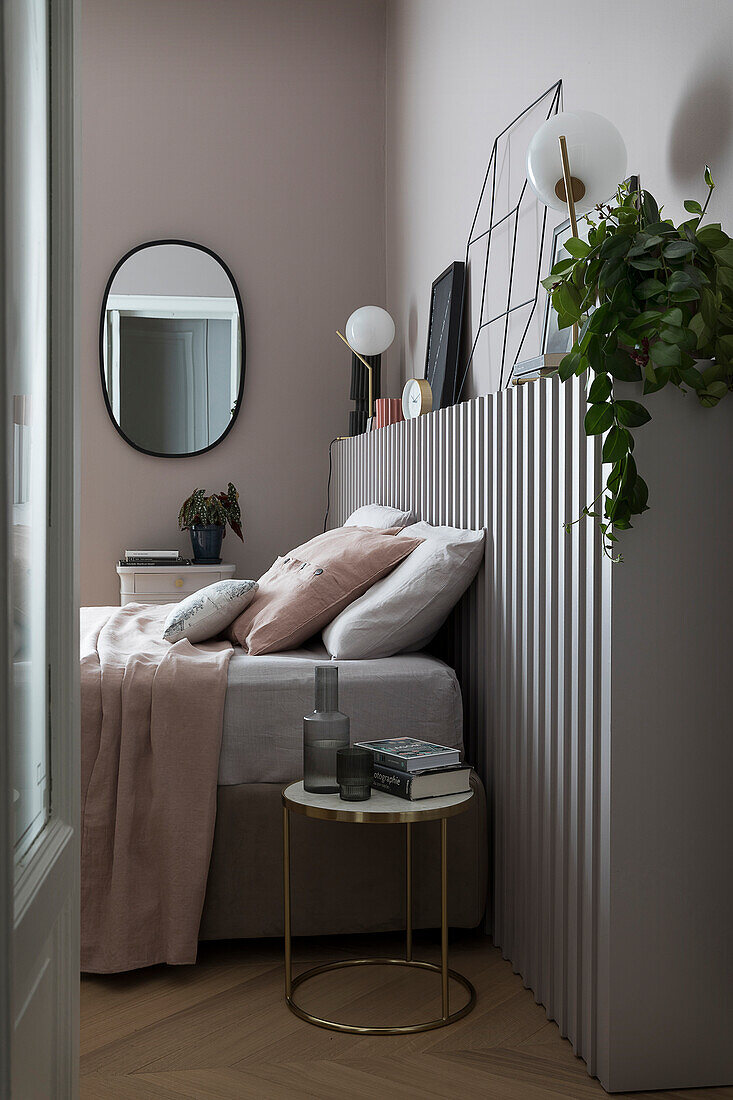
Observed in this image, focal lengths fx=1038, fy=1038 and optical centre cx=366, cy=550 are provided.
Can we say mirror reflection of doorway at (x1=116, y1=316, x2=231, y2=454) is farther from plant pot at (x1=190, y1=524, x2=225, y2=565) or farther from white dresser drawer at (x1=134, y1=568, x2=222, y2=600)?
white dresser drawer at (x1=134, y1=568, x2=222, y2=600)

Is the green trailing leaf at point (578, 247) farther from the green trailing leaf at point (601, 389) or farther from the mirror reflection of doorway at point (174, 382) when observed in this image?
the mirror reflection of doorway at point (174, 382)

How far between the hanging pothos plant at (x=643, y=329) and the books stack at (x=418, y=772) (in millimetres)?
575

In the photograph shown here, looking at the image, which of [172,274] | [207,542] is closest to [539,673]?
[207,542]

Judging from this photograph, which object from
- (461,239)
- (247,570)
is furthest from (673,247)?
(247,570)

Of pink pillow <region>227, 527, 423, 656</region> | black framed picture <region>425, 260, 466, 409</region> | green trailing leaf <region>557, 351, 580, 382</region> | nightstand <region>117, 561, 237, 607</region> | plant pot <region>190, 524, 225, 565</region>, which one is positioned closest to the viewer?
green trailing leaf <region>557, 351, 580, 382</region>

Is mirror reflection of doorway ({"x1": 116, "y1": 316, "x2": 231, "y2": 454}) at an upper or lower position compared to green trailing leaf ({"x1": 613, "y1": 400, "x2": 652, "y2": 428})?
upper

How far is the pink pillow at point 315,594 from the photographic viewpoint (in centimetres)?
251

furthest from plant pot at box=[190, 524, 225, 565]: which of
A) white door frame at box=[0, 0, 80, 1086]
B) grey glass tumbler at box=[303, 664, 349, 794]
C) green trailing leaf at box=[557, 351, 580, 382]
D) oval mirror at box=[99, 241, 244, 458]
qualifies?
white door frame at box=[0, 0, 80, 1086]

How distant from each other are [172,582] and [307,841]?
2.54 metres

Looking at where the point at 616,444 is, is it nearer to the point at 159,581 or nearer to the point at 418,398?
the point at 418,398

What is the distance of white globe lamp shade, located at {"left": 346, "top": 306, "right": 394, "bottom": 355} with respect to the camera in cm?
428

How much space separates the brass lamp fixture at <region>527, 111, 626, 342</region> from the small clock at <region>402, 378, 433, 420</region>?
138cm

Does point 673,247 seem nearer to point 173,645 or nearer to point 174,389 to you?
point 173,645

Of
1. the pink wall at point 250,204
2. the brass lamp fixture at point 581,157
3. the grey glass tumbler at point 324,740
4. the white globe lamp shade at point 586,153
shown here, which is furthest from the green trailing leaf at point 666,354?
the pink wall at point 250,204
